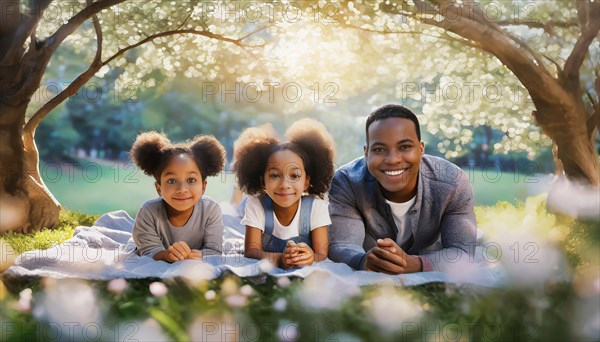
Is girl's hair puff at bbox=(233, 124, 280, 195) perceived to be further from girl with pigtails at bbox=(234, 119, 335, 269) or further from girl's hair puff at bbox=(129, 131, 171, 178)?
girl's hair puff at bbox=(129, 131, 171, 178)

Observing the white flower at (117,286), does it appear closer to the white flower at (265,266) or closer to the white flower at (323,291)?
the white flower at (265,266)

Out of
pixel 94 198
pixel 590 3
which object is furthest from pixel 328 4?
pixel 94 198

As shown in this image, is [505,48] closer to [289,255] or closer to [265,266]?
[289,255]

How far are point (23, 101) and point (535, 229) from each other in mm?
3630

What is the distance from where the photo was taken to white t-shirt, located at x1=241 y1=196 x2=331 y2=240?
11.0 ft

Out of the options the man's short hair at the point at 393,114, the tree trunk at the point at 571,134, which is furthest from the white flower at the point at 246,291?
the tree trunk at the point at 571,134

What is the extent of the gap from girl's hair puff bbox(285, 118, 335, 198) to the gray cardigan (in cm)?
6

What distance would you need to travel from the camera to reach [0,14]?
→ 14.5ft

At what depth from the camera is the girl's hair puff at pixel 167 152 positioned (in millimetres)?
3415

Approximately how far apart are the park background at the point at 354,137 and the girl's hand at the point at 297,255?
0.68 ft

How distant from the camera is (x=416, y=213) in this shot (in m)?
3.33

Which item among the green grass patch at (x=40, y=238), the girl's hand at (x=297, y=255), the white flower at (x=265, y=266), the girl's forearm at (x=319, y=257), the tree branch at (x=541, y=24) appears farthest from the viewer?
the tree branch at (x=541, y=24)

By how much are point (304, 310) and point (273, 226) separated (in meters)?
0.96

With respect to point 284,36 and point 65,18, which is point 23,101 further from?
point 284,36
